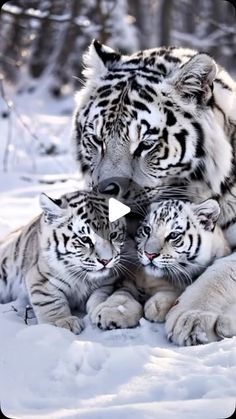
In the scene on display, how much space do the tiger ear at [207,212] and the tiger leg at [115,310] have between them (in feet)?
1.30

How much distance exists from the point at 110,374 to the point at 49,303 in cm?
71

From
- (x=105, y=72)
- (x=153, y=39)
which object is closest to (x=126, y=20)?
(x=153, y=39)

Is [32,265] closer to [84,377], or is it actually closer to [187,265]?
[187,265]

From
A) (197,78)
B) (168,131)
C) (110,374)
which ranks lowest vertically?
(110,374)

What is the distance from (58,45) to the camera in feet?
35.7

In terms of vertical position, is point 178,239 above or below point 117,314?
above

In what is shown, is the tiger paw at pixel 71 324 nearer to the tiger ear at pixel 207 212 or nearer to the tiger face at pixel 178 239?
the tiger face at pixel 178 239

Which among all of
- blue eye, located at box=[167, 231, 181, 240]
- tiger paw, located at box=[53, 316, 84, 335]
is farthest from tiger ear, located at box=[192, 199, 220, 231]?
tiger paw, located at box=[53, 316, 84, 335]

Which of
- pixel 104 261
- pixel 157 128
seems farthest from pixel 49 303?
pixel 157 128

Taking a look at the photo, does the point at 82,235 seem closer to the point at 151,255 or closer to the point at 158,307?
the point at 151,255

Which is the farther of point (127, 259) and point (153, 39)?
point (153, 39)

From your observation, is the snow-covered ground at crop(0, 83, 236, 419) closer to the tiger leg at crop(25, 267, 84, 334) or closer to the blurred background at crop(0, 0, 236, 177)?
the tiger leg at crop(25, 267, 84, 334)

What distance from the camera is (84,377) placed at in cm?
251

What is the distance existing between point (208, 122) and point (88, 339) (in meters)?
1.02
